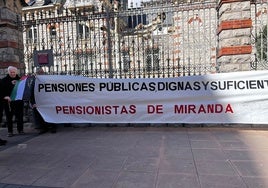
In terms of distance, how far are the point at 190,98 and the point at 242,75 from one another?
1370mm

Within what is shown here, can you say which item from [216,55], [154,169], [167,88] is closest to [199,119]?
[167,88]

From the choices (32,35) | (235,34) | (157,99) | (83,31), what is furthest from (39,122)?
(235,34)

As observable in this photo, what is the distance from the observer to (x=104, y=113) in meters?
7.31

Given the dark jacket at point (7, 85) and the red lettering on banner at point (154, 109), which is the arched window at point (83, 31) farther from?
the red lettering on banner at point (154, 109)

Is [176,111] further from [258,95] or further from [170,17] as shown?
[170,17]

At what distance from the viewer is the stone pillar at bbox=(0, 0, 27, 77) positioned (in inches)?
325

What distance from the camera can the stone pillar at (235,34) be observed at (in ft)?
22.9

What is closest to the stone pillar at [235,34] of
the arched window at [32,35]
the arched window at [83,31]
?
the arched window at [83,31]

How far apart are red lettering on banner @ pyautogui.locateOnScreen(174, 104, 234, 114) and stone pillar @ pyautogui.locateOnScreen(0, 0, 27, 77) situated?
5.22m

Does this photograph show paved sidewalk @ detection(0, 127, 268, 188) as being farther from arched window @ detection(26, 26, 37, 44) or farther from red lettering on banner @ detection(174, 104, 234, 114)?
arched window @ detection(26, 26, 37, 44)

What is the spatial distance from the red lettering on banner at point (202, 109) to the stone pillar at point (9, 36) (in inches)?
205

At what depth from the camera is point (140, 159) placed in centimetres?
483

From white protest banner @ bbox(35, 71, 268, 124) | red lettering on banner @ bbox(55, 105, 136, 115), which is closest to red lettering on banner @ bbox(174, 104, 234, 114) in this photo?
white protest banner @ bbox(35, 71, 268, 124)

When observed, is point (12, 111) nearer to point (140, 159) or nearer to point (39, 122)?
point (39, 122)
